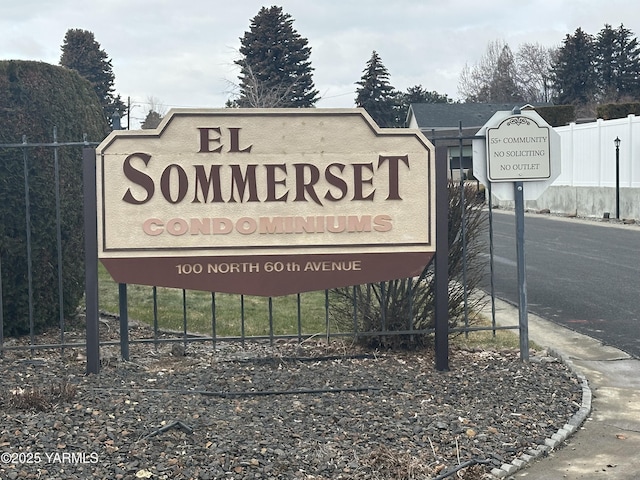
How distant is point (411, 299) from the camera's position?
6.28 meters

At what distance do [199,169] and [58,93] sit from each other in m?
2.17

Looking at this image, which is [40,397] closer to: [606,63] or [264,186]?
[264,186]

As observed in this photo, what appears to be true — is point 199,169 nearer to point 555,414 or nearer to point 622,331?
point 555,414

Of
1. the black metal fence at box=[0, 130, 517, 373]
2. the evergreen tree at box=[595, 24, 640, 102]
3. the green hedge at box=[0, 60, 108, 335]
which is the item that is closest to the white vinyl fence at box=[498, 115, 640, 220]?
the black metal fence at box=[0, 130, 517, 373]

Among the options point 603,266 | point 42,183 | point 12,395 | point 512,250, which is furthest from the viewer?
point 512,250

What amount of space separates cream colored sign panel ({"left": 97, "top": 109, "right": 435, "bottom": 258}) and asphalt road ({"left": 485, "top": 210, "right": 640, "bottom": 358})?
294 centimetres

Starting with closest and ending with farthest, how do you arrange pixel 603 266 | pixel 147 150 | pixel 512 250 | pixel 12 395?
pixel 12 395 → pixel 147 150 → pixel 603 266 → pixel 512 250

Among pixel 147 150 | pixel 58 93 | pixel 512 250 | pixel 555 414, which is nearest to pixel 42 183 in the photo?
pixel 58 93

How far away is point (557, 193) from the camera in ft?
93.8

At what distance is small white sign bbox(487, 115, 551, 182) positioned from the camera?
6.27 meters

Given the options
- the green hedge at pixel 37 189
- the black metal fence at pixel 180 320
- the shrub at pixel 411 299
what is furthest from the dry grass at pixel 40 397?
the shrub at pixel 411 299

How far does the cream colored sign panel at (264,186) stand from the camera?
19.4 feet

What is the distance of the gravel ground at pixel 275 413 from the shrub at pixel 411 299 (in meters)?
0.22

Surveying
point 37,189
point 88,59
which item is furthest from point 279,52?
point 37,189
